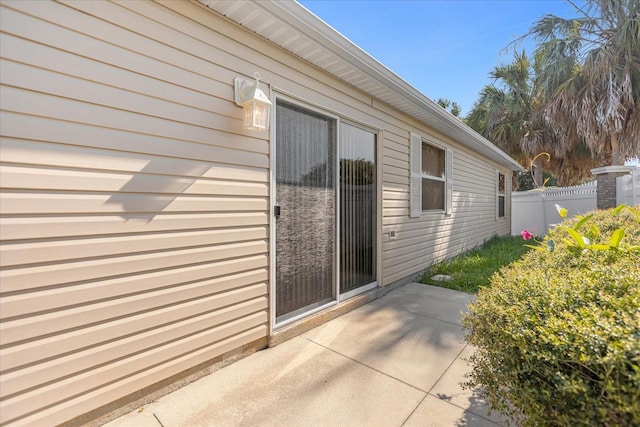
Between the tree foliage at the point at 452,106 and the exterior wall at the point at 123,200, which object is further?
the tree foliage at the point at 452,106

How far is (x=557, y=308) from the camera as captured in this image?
3.81ft

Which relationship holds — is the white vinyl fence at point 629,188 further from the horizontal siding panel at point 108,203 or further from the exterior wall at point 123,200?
the horizontal siding panel at point 108,203

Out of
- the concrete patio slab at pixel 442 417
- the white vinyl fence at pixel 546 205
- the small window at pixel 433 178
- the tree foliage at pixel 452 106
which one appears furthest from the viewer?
the tree foliage at pixel 452 106

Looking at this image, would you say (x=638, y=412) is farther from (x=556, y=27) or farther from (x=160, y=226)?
(x=556, y=27)

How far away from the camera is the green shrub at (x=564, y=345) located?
2.83 feet

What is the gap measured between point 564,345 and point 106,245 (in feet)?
7.21

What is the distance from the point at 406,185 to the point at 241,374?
131 inches

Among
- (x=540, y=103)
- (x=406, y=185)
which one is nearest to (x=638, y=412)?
(x=406, y=185)

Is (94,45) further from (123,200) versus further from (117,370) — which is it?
(117,370)

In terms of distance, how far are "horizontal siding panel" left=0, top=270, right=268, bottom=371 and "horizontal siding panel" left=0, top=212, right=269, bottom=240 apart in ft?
1.00

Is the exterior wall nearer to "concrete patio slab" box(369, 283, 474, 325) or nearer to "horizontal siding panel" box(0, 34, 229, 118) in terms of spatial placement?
"horizontal siding panel" box(0, 34, 229, 118)

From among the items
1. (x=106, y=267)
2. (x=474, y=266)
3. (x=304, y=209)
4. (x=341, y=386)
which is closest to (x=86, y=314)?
(x=106, y=267)

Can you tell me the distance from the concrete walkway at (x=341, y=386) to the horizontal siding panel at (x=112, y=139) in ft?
5.25

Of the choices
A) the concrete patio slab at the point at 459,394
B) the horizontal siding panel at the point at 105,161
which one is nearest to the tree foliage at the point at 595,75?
the concrete patio slab at the point at 459,394
